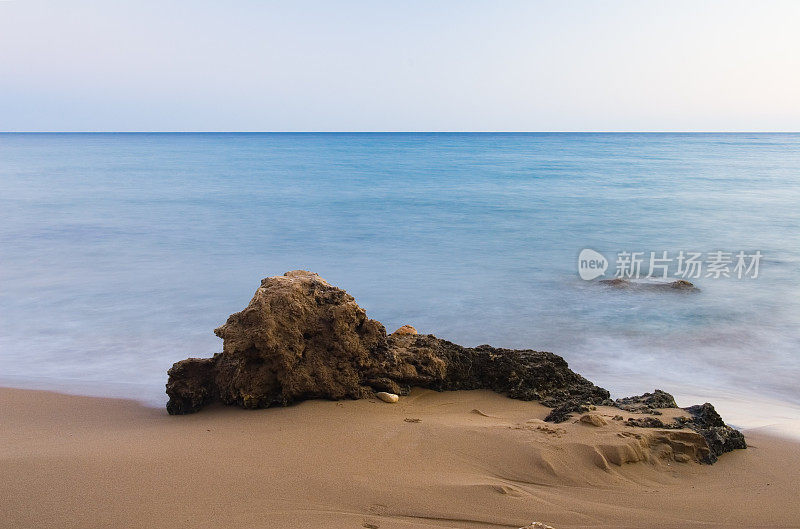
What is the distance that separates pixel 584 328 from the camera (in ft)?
22.8

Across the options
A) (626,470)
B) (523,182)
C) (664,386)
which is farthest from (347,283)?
(523,182)

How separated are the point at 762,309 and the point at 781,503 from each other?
5680 millimetres

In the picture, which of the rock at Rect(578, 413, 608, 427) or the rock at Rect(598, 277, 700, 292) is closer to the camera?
the rock at Rect(578, 413, 608, 427)

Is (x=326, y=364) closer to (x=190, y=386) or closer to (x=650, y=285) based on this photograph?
(x=190, y=386)

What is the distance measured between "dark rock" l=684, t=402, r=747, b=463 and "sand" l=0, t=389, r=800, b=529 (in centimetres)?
6

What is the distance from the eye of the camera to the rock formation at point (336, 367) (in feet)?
11.8

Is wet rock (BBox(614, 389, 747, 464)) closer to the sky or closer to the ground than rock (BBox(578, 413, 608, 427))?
closer to the ground

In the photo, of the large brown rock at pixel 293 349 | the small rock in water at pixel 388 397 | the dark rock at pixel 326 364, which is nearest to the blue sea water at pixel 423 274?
the dark rock at pixel 326 364

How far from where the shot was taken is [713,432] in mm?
3367

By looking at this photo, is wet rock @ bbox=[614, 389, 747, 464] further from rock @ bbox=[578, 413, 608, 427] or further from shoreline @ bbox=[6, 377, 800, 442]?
shoreline @ bbox=[6, 377, 800, 442]

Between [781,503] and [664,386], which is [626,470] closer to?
[781,503]

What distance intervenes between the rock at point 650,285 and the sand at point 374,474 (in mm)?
5039

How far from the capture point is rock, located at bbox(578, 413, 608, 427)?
131 inches

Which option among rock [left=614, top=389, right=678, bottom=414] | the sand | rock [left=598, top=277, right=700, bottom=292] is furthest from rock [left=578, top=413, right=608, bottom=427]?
rock [left=598, top=277, right=700, bottom=292]
